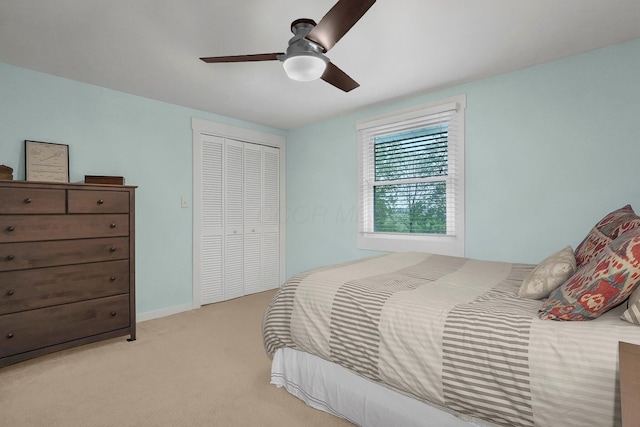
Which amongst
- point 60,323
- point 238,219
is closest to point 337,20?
point 60,323

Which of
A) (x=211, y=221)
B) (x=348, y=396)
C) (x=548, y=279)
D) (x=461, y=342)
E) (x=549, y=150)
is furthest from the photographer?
(x=211, y=221)

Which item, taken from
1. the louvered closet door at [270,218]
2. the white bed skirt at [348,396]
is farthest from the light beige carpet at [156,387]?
the louvered closet door at [270,218]

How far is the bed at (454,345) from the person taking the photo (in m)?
1.02

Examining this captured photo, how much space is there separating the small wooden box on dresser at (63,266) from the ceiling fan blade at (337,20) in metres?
2.22

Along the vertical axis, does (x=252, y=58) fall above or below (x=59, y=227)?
above

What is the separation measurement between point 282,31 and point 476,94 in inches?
76.8

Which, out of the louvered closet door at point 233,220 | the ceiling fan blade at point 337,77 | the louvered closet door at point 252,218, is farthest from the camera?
the louvered closet door at point 252,218

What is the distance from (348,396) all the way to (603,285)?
47.1 inches

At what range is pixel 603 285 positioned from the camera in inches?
44.4

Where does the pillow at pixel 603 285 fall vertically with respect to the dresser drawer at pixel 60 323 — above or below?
above

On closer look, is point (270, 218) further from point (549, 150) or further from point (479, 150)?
point (549, 150)

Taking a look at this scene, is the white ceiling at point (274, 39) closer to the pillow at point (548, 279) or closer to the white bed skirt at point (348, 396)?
the pillow at point (548, 279)

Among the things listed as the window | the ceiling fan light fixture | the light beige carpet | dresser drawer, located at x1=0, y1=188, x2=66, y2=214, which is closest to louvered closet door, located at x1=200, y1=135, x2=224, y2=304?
the light beige carpet

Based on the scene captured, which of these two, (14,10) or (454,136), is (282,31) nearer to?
(14,10)
